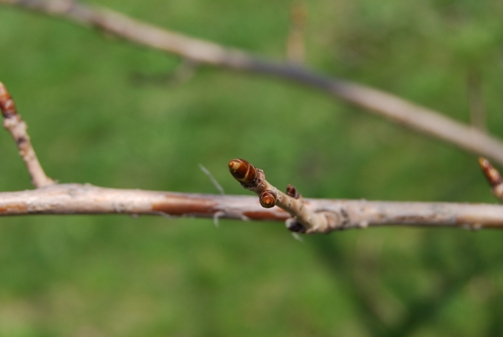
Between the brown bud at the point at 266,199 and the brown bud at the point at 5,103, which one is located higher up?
the brown bud at the point at 5,103

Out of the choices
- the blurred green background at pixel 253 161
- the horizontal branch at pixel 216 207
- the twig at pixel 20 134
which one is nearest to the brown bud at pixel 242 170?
the horizontal branch at pixel 216 207

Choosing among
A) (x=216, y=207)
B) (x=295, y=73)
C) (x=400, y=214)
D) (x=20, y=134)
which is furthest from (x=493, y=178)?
(x=295, y=73)

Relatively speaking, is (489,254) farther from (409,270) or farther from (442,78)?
(442,78)

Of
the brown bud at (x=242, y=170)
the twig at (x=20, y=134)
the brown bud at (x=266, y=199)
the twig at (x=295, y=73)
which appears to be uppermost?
the twig at (x=295, y=73)

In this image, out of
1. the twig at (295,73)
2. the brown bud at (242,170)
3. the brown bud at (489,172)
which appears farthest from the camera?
the twig at (295,73)

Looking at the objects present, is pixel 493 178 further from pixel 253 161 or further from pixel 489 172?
pixel 253 161

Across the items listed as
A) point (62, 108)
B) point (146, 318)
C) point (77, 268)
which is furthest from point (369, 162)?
point (62, 108)

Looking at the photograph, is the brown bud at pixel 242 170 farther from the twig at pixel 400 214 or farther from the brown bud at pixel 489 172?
the brown bud at pixel 489 172

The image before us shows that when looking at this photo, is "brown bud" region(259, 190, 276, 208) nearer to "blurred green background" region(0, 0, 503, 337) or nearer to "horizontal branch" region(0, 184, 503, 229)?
"horizontal branch" region(0, 184, 503, 229)

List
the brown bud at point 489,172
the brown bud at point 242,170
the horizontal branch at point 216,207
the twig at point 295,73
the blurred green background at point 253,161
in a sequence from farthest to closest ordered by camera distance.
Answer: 1. the blurred green background at point 253,161
2. the twig at point 295,73
3. the brown bud at point 489,172
4. the horizontal branch at point 216,207
5. the brown bud at point 242,170
